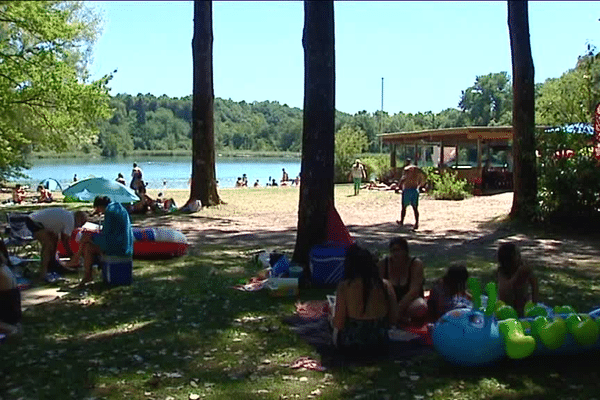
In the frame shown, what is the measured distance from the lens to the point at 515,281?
5.74m

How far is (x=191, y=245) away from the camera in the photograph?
11.7 metres

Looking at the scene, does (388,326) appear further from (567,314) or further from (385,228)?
(385,228)

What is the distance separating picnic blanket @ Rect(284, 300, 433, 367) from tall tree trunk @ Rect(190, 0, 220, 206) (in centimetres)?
1148

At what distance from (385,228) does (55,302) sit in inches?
325

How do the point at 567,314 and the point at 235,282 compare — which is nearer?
the point at 567,314

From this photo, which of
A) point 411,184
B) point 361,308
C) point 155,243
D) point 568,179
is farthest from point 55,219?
point 568,179

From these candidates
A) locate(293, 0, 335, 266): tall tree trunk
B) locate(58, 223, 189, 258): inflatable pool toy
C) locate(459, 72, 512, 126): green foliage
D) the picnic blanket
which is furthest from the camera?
locate(459, 72, 512, 126): green foliage

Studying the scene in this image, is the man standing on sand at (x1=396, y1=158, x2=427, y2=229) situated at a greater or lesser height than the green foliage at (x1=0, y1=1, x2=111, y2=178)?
lesser

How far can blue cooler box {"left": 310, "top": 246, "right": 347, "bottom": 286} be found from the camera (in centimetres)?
774

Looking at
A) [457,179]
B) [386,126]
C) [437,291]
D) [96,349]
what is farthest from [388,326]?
[386,126]

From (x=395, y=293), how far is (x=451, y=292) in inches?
19.3

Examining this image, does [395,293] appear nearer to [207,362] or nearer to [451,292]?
[451,292]

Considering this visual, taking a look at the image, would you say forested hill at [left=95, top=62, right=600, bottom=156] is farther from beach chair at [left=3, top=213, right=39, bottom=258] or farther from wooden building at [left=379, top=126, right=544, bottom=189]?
beach chair at [left=3, top=213, right=39, bottom=258]

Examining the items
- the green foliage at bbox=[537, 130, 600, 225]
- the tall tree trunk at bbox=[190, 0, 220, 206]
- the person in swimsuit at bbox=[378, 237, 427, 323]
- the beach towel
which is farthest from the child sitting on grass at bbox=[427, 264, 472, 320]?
the tall tree trunk at bbox=[190, 0, 220, 206]
